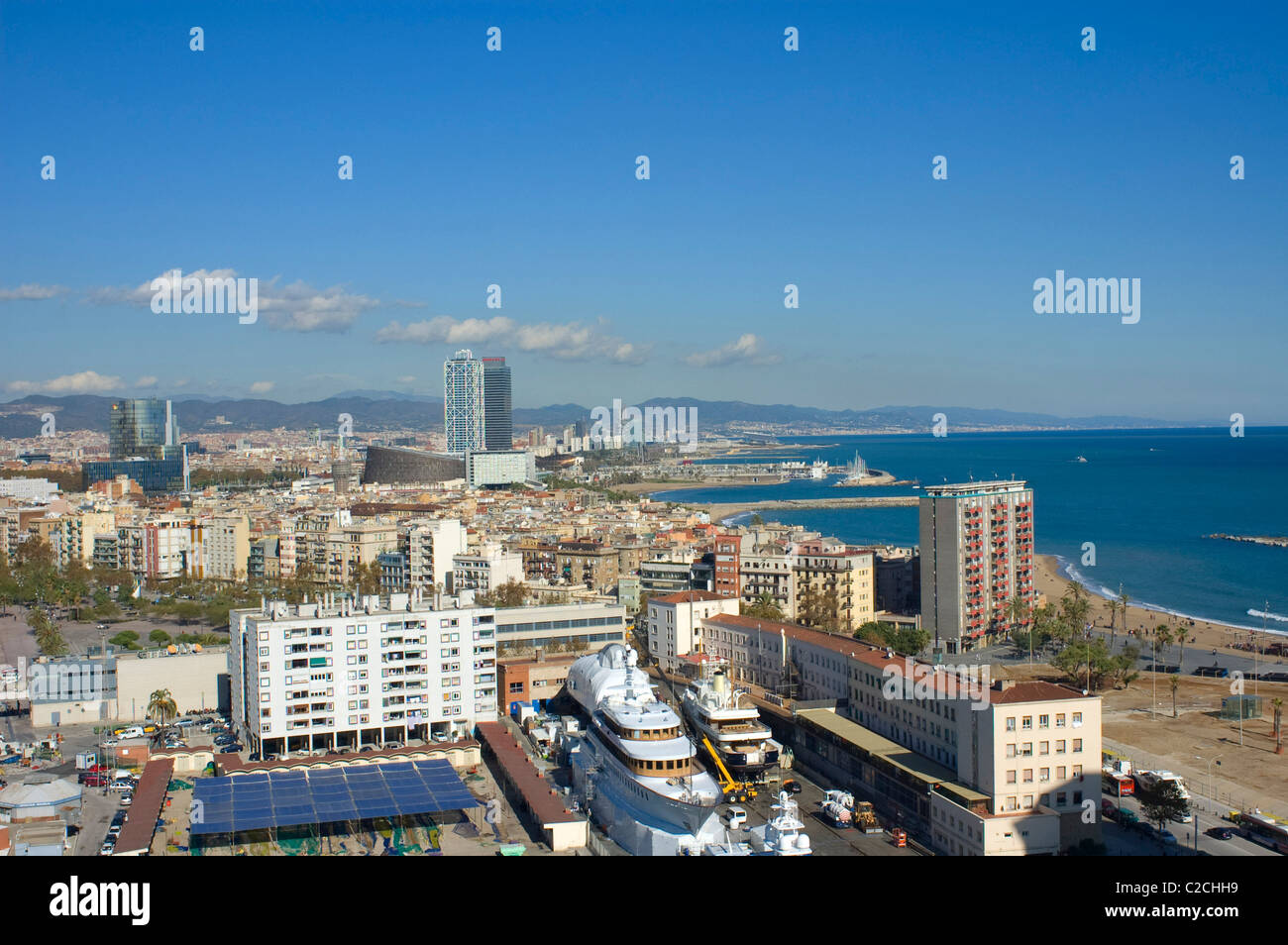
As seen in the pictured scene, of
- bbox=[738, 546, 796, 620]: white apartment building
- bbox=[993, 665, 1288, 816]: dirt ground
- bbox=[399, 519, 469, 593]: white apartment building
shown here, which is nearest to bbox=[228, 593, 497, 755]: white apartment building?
bbox=[993, 665, 1288, 816]: dirt ground

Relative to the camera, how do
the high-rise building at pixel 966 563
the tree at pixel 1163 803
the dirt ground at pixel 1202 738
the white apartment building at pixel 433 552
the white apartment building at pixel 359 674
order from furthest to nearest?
the white apartment building at pixel 433 552 < the high-rise building at pixel 966 563 < the white apartment building at pixel 359 674 < the dirt ground at pixel 1202 738 < the tree at pixel 1163 803

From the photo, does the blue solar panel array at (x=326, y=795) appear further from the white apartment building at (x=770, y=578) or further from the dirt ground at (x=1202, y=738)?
the white apartment building at (x=770, y=578)

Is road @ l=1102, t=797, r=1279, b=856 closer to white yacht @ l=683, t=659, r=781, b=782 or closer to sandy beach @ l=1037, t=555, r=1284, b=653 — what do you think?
white yacht @ l=683, t=659, r=781, b=782

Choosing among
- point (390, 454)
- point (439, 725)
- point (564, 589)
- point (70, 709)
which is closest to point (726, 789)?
point (439, 725)

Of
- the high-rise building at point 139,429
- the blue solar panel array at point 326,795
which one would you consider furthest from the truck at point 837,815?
the high-rise building at point 139,429

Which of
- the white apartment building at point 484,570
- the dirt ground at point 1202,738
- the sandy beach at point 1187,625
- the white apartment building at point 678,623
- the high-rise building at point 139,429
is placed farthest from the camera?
the high-rise building at point 139,429

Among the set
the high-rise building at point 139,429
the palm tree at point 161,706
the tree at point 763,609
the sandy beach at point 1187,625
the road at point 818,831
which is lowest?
the sandy beach at point 1187,625
